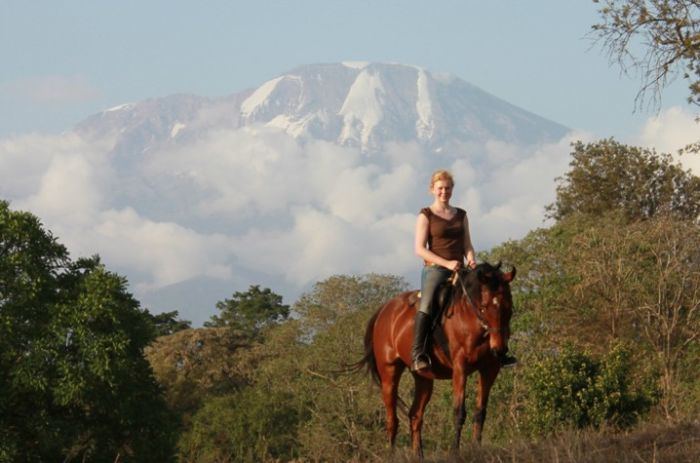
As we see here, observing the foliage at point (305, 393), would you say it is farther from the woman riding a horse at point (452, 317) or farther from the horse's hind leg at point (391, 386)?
the woman riding a horse at point (452, 317)

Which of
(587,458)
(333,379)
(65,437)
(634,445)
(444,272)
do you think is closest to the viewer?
(587,458)

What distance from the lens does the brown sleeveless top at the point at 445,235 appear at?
13711 mm

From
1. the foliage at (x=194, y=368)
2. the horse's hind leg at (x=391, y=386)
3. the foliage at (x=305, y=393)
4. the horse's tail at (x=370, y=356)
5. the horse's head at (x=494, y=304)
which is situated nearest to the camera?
the horse's head at (x=494, y=304)

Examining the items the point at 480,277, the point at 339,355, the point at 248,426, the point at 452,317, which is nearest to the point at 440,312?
the point at 452,317

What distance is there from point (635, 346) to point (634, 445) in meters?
30.9

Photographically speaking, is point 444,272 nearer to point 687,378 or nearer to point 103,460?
point 103,460

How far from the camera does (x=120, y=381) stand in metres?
34.6

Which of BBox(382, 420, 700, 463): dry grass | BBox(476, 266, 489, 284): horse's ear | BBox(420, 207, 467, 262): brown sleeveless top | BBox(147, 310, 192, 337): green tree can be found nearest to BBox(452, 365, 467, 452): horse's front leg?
BBox(476, 266, 489, 284): horse's ear

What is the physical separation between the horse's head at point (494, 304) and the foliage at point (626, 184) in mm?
52996

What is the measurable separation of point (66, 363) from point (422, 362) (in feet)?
72.8

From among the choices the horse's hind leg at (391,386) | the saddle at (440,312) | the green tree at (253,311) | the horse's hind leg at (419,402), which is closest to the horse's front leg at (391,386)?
the horse's hind leg at (391,386)

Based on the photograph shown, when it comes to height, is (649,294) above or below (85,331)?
above

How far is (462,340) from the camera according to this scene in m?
13.4

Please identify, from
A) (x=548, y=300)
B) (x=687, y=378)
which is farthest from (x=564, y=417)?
(x=548, y=300)
